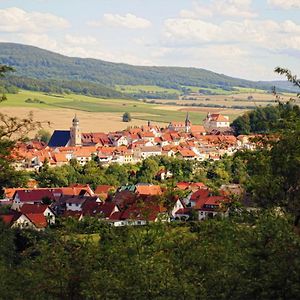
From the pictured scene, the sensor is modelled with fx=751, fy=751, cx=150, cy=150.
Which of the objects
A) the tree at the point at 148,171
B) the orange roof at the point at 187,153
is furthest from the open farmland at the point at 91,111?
the tree at the point at 148,171

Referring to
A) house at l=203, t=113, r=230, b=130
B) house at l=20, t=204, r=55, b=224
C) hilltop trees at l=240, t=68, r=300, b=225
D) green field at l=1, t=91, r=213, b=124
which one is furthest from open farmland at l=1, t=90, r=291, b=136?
hilltop trees at l=240, t=68, r=300, b=225

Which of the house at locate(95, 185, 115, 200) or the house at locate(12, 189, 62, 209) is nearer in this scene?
the house at locate(12, 189, 62, 209)

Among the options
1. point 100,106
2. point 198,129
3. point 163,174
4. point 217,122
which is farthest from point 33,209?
point 100,106

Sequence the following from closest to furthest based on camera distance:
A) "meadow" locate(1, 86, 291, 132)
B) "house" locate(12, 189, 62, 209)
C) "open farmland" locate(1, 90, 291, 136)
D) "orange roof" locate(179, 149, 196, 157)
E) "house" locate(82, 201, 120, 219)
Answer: "house" locate(82, 201, 120, 219) < "house" locate(12, 189, 62, 209) < "orange roof" locate(179, 149, 196, 157) < "meadow" locate(1, 86, 291, 132) < "open farmland" locate(1, 90, 291, 136)

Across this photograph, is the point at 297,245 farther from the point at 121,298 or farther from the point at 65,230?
the point at 65,230

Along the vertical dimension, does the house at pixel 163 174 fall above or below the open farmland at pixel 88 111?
above

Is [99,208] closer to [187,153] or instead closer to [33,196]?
[33,196]

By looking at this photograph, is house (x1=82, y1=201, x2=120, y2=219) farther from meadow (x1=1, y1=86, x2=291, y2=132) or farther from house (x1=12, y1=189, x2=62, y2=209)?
meadow (x1=1, y1=86, x2=291, y2=132)

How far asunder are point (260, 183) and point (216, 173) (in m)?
52.7

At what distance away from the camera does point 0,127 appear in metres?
15.9

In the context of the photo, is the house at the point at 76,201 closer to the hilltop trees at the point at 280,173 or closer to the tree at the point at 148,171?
the tree at the point at 148,171

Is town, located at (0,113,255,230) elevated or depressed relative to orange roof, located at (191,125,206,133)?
elevated

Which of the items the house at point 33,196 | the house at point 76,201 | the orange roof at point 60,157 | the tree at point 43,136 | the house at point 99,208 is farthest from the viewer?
the tree at point 43,136

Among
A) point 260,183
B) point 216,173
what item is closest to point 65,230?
point 260,183
